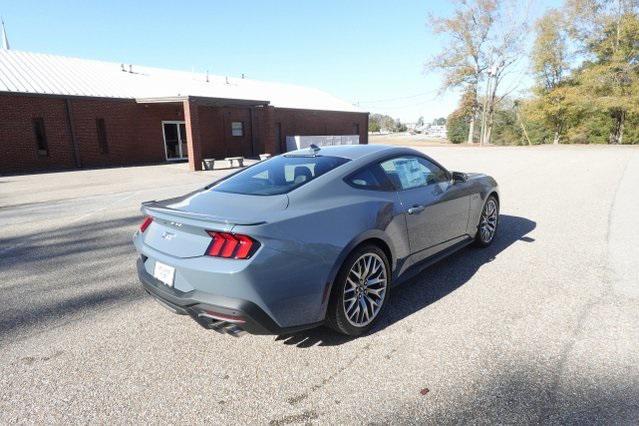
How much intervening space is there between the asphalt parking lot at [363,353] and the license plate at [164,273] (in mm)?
587

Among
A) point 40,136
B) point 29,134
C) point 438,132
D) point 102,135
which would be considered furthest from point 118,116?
point 438,132

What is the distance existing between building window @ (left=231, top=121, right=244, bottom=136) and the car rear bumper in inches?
899

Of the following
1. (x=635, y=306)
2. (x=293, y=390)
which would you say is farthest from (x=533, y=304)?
(x=293, y=390)

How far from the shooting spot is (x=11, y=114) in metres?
16.2

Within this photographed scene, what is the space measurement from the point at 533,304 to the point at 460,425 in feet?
6.18

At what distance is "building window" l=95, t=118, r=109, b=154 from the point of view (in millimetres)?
18819

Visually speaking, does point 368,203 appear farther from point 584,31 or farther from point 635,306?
point 584,31

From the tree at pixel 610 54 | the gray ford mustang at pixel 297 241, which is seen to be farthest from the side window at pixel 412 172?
the tree at pixel 610 54

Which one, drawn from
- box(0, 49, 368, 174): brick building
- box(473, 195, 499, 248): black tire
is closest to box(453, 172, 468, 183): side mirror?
box(473, 195, 499, 248): black tire

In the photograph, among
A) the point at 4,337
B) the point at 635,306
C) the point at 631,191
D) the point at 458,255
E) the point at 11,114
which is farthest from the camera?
the point at 11,114

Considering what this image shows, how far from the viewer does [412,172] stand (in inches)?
154

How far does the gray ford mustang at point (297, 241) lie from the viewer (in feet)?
8.01

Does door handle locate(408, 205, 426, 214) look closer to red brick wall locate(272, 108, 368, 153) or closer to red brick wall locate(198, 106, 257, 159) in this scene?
red brick wall locate(198, 106, 257, 159)

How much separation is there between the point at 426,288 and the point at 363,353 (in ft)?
4.42
